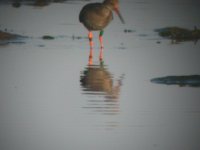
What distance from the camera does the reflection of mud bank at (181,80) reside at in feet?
41.1

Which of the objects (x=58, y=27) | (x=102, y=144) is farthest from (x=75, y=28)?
(x=102, y=144)

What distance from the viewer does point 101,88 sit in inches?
471

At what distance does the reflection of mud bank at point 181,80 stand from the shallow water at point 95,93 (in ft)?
0.88

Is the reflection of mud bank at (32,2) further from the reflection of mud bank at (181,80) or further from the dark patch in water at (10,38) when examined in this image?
the reflection of mud bank at (181,80)

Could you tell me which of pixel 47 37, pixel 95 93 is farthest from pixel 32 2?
pixel 95 93

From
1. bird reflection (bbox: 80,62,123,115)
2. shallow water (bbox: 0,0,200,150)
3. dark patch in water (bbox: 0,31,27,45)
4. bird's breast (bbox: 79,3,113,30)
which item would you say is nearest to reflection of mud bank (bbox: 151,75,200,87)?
shallow water (bbox: 0,0,200,150)

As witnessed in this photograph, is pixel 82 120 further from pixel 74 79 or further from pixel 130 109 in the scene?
pixel 74 79

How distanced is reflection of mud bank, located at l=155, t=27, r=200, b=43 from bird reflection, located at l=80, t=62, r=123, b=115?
4960 mm

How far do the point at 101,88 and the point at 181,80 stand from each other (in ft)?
5.52

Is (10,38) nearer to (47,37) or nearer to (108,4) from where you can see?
(47,37)

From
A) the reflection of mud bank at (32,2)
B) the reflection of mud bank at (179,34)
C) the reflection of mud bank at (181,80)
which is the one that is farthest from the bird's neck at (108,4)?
the reflection of mud bank at (32,2)

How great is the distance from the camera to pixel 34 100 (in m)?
Answer: 10.9

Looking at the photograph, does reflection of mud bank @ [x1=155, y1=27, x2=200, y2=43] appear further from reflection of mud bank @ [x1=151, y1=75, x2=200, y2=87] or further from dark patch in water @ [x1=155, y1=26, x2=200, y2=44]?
reflection of mud bank @ [x1=151, y1=75, x2=200, y2=87]

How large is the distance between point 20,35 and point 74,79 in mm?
5752
